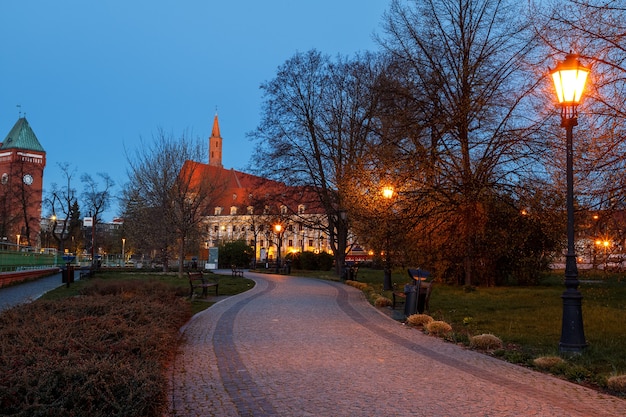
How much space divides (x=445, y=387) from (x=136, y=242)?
37620 millimetres

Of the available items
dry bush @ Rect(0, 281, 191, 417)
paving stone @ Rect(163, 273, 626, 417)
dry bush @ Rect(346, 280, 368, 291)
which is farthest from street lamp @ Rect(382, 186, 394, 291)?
dry bush @ Rect(0, 281, 191, 417)

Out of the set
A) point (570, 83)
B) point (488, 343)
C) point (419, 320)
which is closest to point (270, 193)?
point (419, 320)

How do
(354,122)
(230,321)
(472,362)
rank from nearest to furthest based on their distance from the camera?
1. (472,362)
2. (230,321)
3. (354,122)

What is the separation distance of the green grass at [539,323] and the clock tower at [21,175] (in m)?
45.9

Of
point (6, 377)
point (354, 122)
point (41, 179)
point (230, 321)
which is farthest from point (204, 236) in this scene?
point (41, 179)

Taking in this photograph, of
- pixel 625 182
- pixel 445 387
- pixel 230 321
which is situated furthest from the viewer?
pixel 230 321

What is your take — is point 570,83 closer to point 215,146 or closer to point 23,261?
point 23,261

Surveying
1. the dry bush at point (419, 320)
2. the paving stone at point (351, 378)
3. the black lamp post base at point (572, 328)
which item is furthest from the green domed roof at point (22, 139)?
the black lamp post base at point (572, 328)

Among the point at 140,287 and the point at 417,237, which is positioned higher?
the point at 417,237

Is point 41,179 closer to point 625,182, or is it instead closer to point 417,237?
point 417,237

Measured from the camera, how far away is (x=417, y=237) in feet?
75.8

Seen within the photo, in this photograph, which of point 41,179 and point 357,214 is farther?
point 41,179

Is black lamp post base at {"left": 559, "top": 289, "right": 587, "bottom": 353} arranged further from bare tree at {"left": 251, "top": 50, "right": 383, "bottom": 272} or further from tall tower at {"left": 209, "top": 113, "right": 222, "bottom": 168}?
tall tower at {"left": 209, "top": 113, "right": 222, "bottom": 168}

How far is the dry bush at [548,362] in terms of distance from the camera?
27.1 ft
